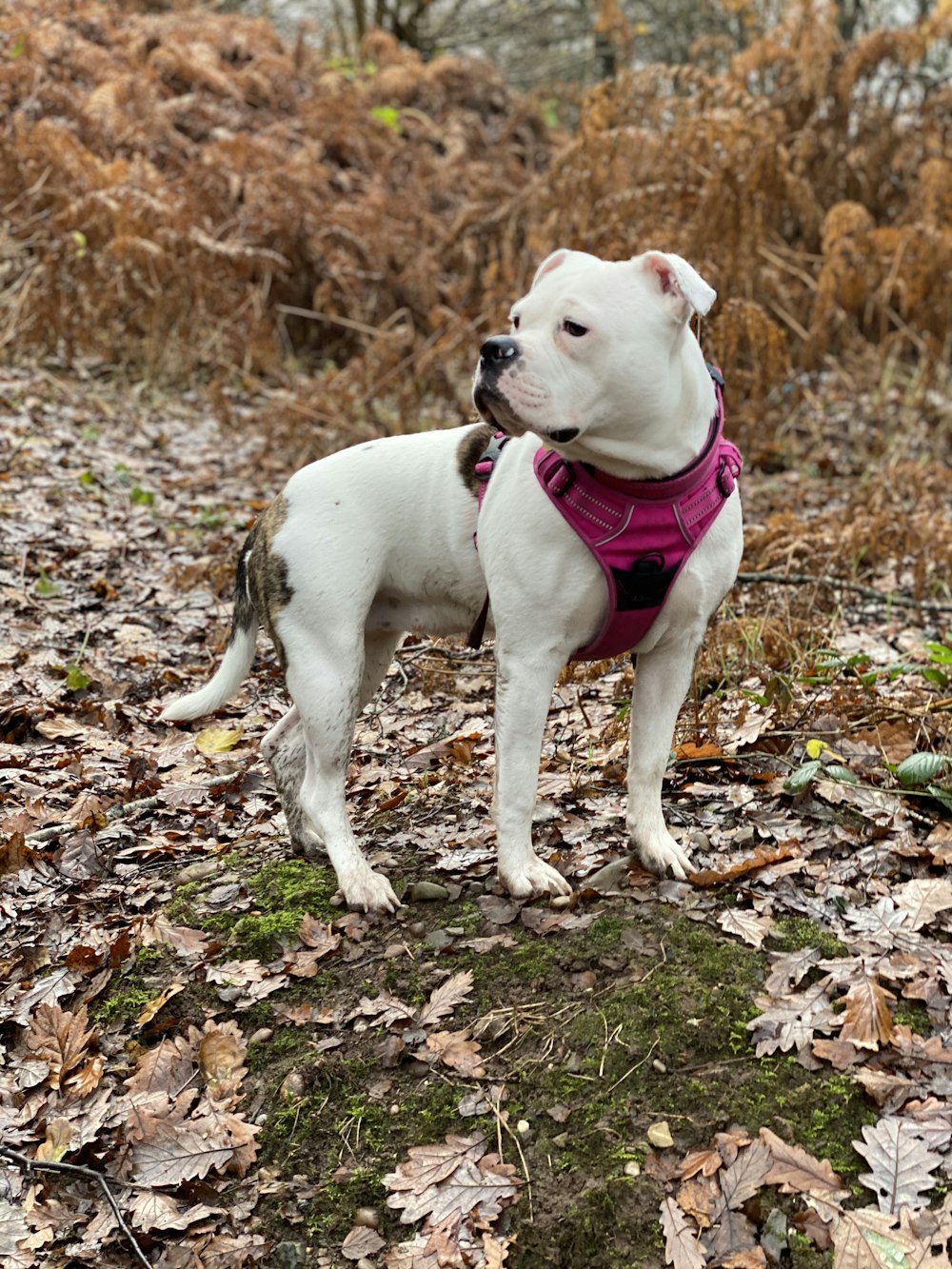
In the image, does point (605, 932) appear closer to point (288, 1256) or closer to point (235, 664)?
point (288, 1256)

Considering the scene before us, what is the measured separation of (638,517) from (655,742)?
0.83 meters

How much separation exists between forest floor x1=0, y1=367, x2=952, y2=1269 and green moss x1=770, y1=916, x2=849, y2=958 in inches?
0.6

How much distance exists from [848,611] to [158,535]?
4527 millimetres

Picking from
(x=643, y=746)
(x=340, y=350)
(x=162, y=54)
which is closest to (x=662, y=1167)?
(x=643, y=746)

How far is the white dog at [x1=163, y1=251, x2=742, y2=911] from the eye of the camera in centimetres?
311

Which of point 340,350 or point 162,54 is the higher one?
point 162,54

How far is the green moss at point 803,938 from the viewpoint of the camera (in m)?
3.47

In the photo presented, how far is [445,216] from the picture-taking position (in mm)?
13422

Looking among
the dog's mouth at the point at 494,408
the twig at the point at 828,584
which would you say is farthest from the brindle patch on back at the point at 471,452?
the twig at the point at 828,584

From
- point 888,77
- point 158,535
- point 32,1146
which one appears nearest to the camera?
point 32,1146

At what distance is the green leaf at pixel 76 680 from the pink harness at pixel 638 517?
3.34m

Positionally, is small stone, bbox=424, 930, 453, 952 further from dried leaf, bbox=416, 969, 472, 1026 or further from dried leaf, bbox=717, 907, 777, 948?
dried leaf, bbox=717, 907, 777, 948

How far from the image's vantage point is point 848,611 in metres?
6.48

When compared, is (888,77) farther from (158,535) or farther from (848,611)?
(158,535)
